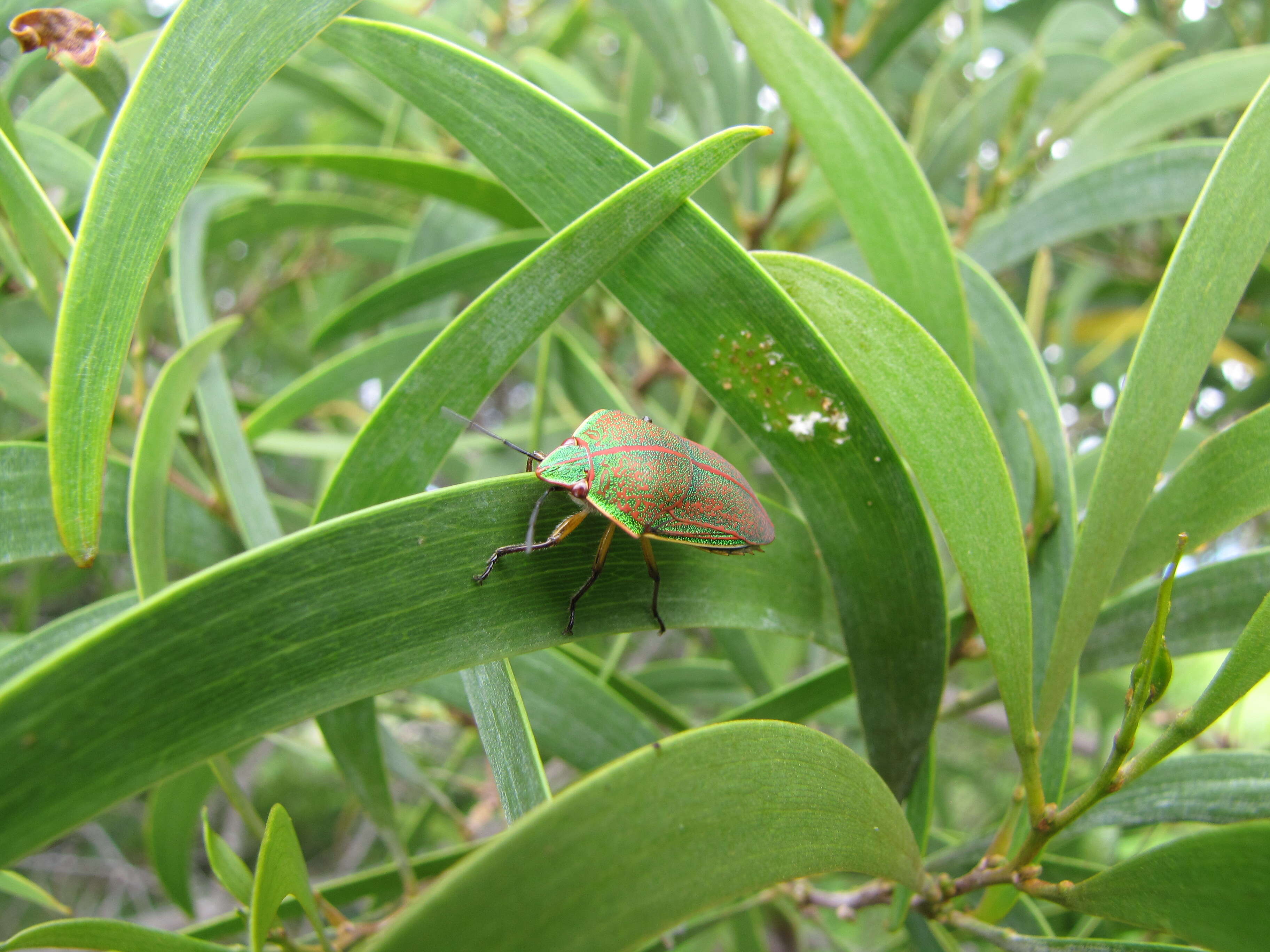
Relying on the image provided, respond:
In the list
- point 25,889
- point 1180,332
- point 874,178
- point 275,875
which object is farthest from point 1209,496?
point 25,889

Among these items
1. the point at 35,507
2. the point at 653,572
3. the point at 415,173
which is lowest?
the point at 653,572

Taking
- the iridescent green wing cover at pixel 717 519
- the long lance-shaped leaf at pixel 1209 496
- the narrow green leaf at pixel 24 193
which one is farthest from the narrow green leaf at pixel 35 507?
the long lance-shaped leaf at pixel 1209 496

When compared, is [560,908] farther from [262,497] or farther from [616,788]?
[262,497]

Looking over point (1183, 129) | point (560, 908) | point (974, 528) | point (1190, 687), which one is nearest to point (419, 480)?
point (560, 908)

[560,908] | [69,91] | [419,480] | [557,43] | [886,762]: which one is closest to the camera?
[560,908]

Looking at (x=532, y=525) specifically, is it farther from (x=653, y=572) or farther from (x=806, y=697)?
(x=806, y=697)

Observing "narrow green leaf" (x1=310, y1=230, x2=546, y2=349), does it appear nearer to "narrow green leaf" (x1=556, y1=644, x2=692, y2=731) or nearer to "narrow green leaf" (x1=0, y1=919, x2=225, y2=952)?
"narrow green leaf" (x1=556, y1=644, x2=692, y2=731)

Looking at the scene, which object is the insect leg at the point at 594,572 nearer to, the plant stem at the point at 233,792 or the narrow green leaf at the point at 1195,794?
the plant stem at the point at 233,792
